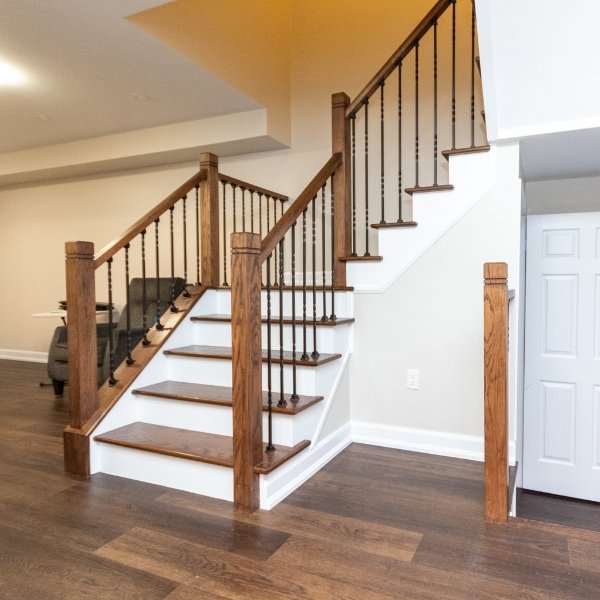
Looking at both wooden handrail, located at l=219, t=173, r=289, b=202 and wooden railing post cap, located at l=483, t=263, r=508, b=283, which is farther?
wooden handrail, located at l=219, t=173, r=289, b=202

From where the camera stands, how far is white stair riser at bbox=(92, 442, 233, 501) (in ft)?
6.95

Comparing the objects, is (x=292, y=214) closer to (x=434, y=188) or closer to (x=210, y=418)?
(x=434, y=188)

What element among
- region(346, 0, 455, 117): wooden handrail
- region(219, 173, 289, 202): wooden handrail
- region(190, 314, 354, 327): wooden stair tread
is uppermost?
region(346, 0, 455, 117): wooden handrail

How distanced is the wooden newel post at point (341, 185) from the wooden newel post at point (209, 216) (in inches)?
33.2

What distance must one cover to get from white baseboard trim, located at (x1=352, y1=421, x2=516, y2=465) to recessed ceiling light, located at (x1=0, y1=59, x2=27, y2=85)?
3.30m

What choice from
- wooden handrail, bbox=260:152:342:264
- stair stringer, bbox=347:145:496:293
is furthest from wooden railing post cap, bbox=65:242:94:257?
stair stringer, bbox=347:145:496:293

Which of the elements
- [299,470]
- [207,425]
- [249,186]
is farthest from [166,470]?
[249,186]

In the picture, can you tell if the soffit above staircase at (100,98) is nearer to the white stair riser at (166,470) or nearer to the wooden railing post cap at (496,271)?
the wooden railing post cap at (496,271)

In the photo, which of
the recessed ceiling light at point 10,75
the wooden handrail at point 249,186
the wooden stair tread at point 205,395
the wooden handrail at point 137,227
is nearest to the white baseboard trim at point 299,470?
the wooden stair tread at point 205,395

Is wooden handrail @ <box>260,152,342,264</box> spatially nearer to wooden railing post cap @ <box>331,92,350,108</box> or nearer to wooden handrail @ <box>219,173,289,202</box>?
wooden railing post cap @ <box>331,92,350,108</box>

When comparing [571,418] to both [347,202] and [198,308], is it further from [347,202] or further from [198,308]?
[198,308]

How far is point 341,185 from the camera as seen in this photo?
2982 millimetres

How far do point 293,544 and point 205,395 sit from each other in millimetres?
970

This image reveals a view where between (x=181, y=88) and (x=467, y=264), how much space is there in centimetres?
253
